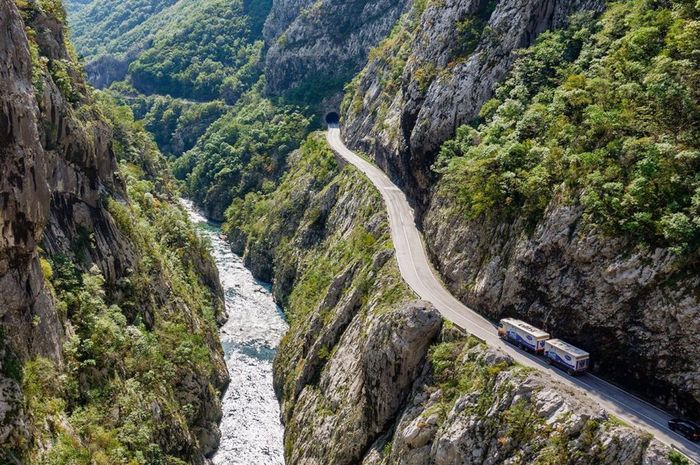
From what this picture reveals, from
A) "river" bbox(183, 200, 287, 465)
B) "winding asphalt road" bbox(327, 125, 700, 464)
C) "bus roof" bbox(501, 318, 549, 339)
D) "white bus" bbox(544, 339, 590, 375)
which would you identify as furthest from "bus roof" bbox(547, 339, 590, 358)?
"river" bbox(183, 200, 287, 465)

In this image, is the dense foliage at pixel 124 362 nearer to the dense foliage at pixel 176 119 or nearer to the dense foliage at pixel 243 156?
the dense foliage at pixel 243 156

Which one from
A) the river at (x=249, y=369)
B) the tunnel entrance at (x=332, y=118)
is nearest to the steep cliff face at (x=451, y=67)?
the river at (x=249, y=369)

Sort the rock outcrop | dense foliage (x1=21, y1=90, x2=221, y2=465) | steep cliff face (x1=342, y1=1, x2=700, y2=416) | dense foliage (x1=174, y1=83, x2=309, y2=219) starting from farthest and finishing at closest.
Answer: dense foliage (x1=174, y1=83, x2=309, y2=219)
dense foliage (x1=21, y1=90, x2=221, y2=465)
steep cliff face (x1=342, y1=1, x2=700, y2=416)
the rock outcrop

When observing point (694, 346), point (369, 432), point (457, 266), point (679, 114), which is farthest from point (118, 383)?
point (679, 114)

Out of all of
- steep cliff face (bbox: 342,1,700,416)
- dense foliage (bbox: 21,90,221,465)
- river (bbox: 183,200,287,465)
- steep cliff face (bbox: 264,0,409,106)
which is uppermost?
steep cliff face (bbox: 264,0,409,106)

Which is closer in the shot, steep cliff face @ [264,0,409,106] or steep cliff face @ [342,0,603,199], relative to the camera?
steep cliff face @ [342,0,603,199]

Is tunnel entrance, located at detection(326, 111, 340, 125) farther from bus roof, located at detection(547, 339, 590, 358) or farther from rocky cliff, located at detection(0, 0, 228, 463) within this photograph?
bus roof, located at detection(547, 339, 590, 358)
